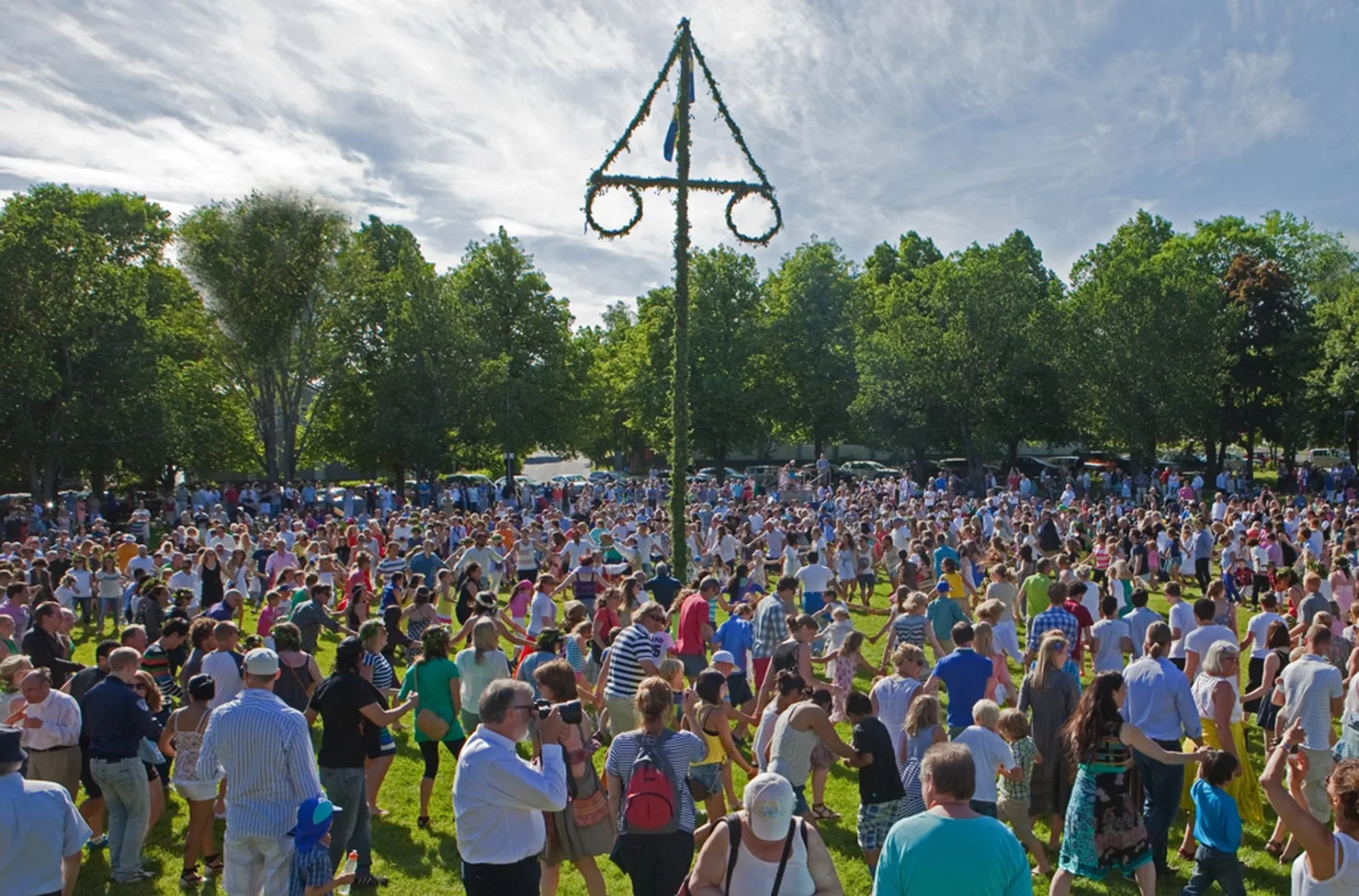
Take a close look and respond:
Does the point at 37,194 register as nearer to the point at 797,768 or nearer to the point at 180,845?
the point at 180,845

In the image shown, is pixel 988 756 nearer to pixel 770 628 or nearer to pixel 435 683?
pixel 770 628

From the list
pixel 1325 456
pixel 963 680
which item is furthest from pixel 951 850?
pixel 1325 456

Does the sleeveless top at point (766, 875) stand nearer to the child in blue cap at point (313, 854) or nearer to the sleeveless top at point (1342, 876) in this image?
the sleeveless top at point (1342, 876)

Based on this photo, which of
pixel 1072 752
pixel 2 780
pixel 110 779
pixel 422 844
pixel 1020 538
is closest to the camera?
pixel 2 780

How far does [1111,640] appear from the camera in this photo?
8.73 m

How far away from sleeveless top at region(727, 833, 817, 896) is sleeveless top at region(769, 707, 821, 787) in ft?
7.26

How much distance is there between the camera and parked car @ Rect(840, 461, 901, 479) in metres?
44.4

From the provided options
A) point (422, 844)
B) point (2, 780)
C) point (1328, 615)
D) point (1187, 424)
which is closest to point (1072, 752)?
point (1328, 615)

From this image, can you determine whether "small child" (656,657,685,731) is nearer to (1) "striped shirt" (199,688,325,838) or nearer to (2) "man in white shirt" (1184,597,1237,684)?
(1) "striped shirt" (199,688,325,838)

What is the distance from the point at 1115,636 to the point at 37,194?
149 feet

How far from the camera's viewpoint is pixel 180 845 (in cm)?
710

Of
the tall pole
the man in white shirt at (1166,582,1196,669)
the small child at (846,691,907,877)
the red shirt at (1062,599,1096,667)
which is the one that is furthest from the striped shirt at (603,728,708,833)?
the tall pole

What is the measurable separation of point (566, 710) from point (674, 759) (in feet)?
2.13

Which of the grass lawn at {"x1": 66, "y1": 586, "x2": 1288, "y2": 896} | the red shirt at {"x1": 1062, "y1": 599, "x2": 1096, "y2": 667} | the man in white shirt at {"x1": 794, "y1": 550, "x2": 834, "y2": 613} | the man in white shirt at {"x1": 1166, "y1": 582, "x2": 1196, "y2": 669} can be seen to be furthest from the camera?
the man in white shirt at {"x1": 794, "y1": 550, "x2": 834, "y2": 613}
